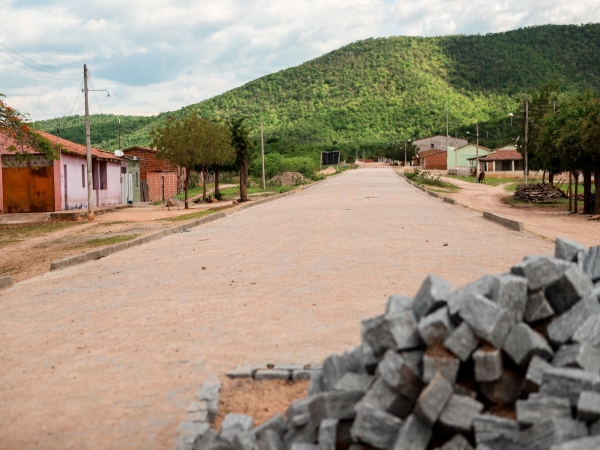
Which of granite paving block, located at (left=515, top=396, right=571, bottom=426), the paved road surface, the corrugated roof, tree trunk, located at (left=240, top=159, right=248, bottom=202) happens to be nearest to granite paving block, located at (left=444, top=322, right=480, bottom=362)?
granite paving block, located at (left=515, top=396, right=571, bottom=426)

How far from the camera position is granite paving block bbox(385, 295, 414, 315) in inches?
176

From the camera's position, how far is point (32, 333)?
755cm

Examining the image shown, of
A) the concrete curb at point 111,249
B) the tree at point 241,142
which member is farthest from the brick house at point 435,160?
the concrete curb at point 111,249

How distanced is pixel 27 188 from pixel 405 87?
476ft

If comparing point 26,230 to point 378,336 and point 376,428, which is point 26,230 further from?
point 376,428

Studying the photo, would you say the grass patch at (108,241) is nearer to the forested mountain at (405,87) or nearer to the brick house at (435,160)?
the brick house at (435,160)

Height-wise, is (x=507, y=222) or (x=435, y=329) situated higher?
(x=435, y=329)

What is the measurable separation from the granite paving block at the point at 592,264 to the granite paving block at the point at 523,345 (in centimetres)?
118

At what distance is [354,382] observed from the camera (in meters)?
4.14

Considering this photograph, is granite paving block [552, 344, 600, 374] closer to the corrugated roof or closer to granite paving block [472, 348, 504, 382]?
granite paving block [472, 348, 504, 382]

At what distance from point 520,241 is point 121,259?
346 inches

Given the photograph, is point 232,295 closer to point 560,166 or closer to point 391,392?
point 391,392

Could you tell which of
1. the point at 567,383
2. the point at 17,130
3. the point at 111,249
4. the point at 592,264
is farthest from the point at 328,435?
the point at 17,130

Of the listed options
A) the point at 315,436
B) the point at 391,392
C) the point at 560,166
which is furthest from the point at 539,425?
the point at 560,166
